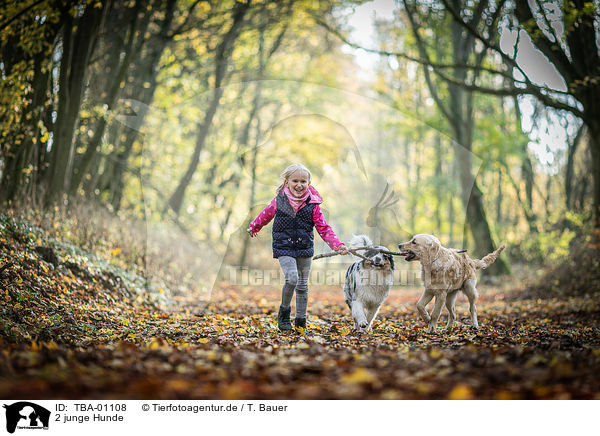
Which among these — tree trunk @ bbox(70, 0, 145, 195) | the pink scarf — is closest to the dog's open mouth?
the pink scarf

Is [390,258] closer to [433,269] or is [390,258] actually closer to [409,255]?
[409,255]

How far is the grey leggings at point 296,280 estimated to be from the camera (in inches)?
247

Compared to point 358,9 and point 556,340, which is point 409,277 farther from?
point 556,340

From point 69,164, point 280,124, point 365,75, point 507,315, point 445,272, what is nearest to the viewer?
point 445,272

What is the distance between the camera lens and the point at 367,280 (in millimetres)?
6426

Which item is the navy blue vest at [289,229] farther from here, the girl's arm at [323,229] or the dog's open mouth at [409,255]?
the dog's open mouth at [409,255]

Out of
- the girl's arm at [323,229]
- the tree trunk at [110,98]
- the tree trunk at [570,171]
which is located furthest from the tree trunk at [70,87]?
the tree trunk at [570,171]

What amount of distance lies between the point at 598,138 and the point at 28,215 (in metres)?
12.1

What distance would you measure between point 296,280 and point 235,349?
1479 mm

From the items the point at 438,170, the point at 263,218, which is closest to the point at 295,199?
the point at 263,218

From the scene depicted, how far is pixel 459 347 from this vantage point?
523 cm
